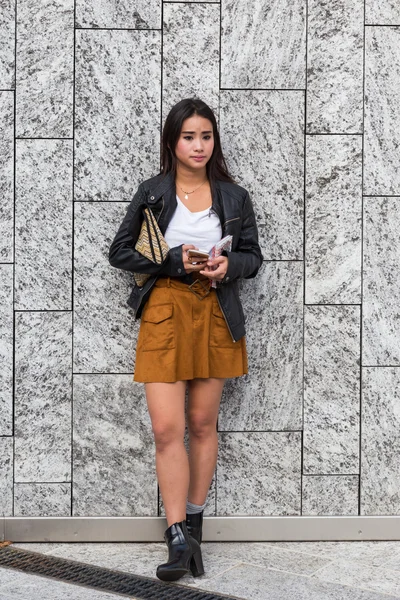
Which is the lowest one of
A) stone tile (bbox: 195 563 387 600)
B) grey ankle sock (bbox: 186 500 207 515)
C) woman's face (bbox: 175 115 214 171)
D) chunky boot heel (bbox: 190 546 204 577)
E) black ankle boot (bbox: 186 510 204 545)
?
stone tile (bbox: 195 563 387 600)

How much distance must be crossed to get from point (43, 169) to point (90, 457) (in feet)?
5.30

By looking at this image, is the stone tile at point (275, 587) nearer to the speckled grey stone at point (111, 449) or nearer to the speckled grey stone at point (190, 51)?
the speckled grey stone at point (111, 449)

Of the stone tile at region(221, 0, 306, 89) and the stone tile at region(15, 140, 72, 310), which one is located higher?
the stone tile at region(221, 0, 306, 89)

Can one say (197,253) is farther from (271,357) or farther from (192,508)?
(192,508)

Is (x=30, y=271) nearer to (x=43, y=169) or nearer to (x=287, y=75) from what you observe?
(x=43, y=169)

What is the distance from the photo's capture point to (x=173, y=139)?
485 cm

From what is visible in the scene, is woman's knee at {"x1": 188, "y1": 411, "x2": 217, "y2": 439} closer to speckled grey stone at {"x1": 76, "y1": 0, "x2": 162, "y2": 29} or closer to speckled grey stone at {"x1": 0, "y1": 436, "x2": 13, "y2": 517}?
speckled grey stone at {"x1": 0, "y1": 436, "x2": 13, "y2": 517}

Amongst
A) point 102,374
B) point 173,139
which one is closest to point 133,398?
point 102,374

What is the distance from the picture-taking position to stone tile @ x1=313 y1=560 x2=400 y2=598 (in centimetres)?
457

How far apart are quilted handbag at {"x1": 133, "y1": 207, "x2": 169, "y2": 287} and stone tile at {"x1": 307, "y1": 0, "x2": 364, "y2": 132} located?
108cm

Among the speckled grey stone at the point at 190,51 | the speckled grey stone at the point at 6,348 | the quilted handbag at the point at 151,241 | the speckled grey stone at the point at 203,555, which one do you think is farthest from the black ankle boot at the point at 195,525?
the speckled grey stone at the point at 190,51

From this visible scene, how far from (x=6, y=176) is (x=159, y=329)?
1.25 m

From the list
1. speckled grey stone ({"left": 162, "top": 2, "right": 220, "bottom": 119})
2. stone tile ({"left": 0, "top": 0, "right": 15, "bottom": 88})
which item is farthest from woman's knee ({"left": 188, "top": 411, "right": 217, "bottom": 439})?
stone tile ({"left": 0, "top": 0, "right": 15, "bottom": 88})

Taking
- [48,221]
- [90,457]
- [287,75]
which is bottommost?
[90,457]
